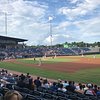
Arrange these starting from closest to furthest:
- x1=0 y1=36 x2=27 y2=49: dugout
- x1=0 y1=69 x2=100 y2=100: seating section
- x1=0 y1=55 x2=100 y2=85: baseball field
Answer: x1=0 y1=69 x2=100 y2=100: seating section < x1=0 y1=55 x2=100 y2=85: baseball field < x1=0 y1=36 x2=27 y2=49: dugout

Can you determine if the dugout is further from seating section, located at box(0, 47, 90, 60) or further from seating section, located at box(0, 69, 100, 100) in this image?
seating section, located at box(0, 69, 100, 100)

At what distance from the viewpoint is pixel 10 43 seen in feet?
326

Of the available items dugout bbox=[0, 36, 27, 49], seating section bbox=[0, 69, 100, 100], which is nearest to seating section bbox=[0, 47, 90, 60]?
dugout bbox=[0, 36, 27, 49]

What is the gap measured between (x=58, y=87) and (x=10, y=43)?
84.4 meters

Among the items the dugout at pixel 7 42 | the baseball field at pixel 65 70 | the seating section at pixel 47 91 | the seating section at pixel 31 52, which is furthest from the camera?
the dugout at pixel 7 42

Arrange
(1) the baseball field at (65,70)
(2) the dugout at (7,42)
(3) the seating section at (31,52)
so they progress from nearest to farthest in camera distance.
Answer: (1) the baseball field at (65,70), (3) the seating section at (31,52), (2) the dugout at (7,42)

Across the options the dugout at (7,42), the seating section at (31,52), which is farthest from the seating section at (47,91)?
the dugout at (7,42)

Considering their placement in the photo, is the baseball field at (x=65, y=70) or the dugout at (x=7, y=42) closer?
the baseball field at (x=65, y=70)

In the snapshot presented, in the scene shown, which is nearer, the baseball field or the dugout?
the baseball field

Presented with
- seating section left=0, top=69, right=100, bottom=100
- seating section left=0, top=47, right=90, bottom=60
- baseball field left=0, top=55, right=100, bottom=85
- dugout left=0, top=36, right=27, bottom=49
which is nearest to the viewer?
seating section left=0, top=69, right=100, bottom=100


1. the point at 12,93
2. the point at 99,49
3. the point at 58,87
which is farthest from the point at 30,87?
the point at 99,49

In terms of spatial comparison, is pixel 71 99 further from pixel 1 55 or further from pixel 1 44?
pixel 1 44

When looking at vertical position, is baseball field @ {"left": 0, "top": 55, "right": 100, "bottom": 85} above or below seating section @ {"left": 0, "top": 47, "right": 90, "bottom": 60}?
below

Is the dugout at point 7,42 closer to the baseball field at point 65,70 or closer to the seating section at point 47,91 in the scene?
the baseball field at point 65,70
